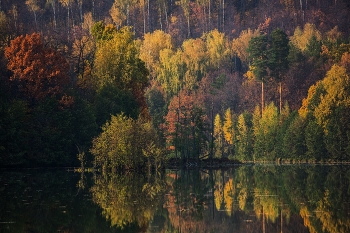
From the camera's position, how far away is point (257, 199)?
121 ft

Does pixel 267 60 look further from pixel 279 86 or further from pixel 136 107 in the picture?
pixel 136 107

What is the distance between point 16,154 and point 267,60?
5150cm

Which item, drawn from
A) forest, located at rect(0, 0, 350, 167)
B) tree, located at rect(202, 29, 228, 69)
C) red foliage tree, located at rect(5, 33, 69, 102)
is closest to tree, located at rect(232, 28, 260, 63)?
forest, located at rect(0, 0, 350, 167)

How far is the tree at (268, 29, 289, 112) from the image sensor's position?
338ft

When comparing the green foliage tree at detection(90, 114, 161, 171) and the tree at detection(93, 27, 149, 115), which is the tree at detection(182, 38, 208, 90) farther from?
the green foliage tree at detection(90, 114, 161, 171)

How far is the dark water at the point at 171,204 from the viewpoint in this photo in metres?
28.7

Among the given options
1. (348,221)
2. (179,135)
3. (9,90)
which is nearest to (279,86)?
(179,135)

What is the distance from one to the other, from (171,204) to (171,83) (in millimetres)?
73699

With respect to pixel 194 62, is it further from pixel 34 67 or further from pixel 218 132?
pixel 34 67

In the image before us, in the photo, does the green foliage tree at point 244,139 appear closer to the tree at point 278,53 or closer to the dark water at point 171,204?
the tree at point 278,53

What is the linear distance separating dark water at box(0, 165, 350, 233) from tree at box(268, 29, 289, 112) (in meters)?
53.7

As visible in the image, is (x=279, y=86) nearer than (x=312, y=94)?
No

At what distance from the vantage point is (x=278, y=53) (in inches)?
4092

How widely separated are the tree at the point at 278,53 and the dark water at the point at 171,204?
53.7 m
